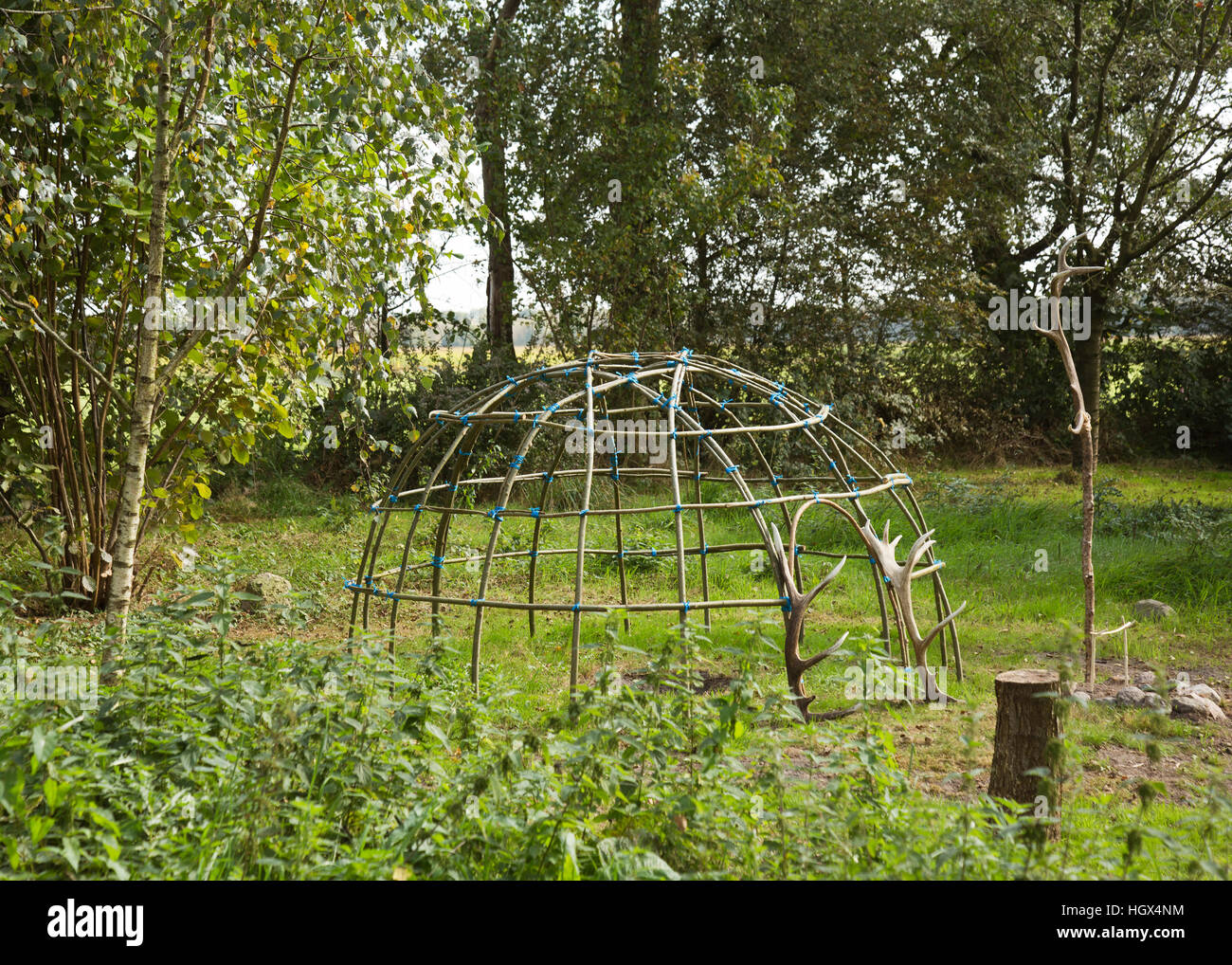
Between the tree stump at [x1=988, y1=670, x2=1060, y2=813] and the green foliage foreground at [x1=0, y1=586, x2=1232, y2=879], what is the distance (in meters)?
0.41

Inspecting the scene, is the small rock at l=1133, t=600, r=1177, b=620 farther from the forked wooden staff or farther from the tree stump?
the tree stump

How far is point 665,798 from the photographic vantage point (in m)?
2.72

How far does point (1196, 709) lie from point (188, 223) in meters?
6.36

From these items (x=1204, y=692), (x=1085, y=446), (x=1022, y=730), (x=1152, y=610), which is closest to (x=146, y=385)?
(x=1022, y=730)

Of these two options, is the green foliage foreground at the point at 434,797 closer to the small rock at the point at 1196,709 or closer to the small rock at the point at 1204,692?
the small rock at the point at 1196,709

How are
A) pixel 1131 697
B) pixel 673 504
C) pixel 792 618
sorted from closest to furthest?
1. pixel 792 618
2. pixel 673 504
3. pixel 1131 697

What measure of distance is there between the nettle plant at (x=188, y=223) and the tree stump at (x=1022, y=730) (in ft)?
11.7

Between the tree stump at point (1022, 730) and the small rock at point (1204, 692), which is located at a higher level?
the tree stump at point (1022, 730)

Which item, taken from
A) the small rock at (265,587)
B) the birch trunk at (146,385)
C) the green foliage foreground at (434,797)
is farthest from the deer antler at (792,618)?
the small rock at (265,587)

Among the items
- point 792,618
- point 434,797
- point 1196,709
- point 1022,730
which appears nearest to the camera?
point 434,797

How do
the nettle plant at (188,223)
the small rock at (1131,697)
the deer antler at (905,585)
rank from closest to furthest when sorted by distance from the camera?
the nettle plant at (188,223), the deer antler at (905,585), the small rock at (1131,697)

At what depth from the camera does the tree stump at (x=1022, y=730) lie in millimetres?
3518

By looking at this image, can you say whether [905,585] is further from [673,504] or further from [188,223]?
[188,223]

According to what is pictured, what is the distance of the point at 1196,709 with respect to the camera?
509cm
